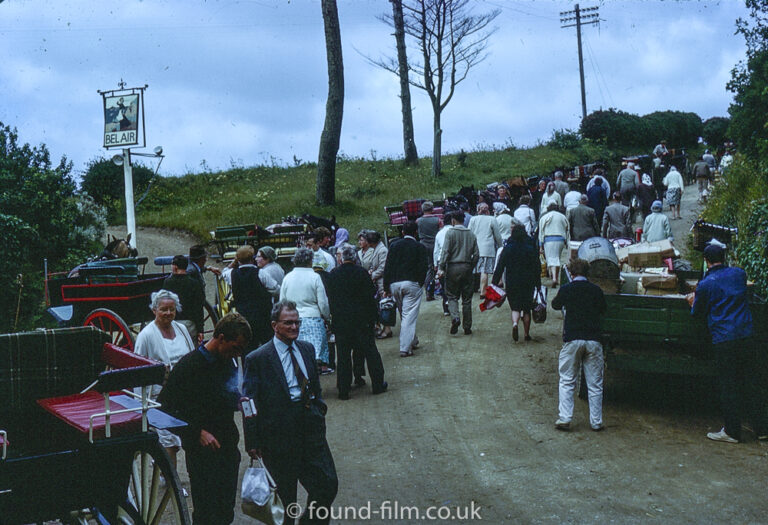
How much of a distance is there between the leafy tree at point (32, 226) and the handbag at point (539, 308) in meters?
10.4

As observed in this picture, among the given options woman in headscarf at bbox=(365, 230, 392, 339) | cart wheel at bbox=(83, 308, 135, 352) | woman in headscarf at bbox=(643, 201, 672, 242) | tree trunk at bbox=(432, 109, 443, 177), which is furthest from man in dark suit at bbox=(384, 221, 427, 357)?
tree trunk at bbox=(432, 109, 443, 177)

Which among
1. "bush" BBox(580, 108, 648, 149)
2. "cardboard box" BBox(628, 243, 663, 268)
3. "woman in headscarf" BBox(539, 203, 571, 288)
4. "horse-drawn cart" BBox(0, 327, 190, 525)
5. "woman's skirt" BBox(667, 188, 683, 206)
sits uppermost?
"bush" BBox(580, 108, 648, 149)

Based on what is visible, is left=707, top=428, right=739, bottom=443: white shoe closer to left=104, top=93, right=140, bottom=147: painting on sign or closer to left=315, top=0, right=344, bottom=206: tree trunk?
left=104, top=93, right=140, bottom=147: painting on sign

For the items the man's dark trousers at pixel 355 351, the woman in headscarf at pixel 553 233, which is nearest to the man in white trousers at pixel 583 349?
the man's dark trousers at pixel 355 351

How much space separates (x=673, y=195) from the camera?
25938 mm

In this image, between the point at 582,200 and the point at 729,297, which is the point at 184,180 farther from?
the point at 729,297

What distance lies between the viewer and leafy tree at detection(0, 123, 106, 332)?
17.1m

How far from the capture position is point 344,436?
363 inches

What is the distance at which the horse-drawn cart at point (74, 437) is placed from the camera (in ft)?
16.8

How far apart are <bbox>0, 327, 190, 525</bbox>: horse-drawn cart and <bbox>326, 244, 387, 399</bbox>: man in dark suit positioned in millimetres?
5002

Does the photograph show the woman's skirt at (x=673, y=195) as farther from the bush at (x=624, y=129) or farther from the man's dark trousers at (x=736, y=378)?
the bush at (x=624, y=129)

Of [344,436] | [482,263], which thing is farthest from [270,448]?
→ [482,263]

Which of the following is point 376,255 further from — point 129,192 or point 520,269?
point 129,192

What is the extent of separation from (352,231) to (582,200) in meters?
8.90
